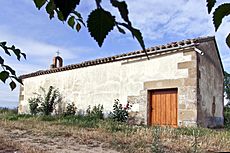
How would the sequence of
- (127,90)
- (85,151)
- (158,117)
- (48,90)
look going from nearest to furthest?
(85,151) → (158,117) → (127,90) → (48,90)

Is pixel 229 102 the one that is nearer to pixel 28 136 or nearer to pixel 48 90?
pixel 48 90

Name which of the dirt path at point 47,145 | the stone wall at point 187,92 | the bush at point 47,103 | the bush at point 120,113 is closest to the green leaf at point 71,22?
the dirt path at point 47,145

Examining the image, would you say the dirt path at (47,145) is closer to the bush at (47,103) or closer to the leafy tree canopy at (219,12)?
the leafy tree canopy at (219,12)

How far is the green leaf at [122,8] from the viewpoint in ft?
1.69

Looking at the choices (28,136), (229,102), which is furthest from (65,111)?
(229,102)

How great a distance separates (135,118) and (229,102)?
12749mm

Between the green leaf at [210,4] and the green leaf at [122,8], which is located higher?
the green leaf at [210,4]

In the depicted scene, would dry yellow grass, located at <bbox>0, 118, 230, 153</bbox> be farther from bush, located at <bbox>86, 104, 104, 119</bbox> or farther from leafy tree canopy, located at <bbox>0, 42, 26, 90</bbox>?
bush, located at <bbox>86, 104, 104, 119</bbox>

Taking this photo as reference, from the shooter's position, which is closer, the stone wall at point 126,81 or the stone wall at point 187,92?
the stone wall at point 187,92

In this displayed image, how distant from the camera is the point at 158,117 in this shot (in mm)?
10898

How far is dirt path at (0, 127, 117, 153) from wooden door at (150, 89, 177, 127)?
15.1ft

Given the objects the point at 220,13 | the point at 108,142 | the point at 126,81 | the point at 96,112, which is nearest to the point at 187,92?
the point at 126,81

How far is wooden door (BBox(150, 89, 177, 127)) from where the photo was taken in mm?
10500

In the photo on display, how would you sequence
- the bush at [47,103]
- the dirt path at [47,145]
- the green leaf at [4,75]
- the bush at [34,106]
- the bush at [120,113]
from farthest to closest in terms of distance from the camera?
Answer: the bush at [34,106] < the bush at [47,103] < the bush at [120,113] < the dirt path at [47,145] < the green leaf at [4,75]
